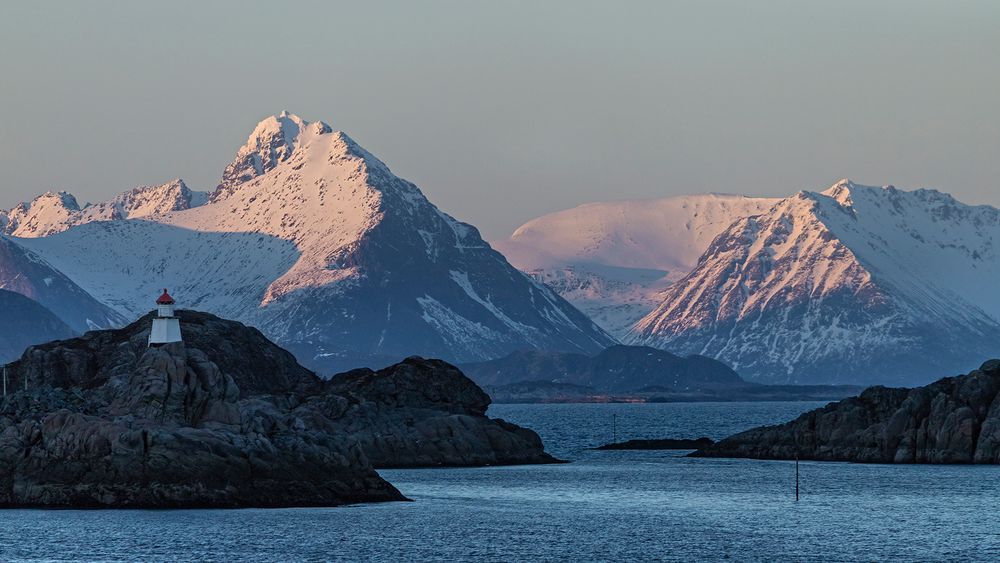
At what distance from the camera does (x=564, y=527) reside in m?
128

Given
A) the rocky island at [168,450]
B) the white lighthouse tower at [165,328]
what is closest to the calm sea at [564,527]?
the rocky island at [168,450]

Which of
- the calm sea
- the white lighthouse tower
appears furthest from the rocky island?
the white lighthouse tower

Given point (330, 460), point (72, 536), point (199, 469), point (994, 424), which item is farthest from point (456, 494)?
point (994, 424)

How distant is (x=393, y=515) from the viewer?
12938 centimetres

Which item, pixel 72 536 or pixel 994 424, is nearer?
pixel 72 536

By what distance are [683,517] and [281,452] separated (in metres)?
30.6

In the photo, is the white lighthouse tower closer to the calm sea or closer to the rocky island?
the rocky island

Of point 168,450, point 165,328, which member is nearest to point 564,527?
point 168,450

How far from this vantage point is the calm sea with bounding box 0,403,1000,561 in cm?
11019

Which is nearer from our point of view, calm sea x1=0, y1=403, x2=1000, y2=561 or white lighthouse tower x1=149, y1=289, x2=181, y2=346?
calm sea x1=0, y1=403, x2=1000, y2=561

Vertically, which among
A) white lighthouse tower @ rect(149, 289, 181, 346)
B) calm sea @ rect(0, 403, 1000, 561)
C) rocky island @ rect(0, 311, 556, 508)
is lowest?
calm sea @ rect(0, 403, 1000, 561)

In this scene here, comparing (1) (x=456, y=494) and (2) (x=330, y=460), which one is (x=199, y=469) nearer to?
(2) (x=330, y=460)

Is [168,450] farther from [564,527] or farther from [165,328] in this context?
[165,328]

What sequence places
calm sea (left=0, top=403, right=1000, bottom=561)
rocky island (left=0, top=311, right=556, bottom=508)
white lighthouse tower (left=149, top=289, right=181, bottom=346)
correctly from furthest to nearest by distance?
white lighthouse tower (left=149, top=289, right=181, bottom=346) → rocky island (left=0, top=311, right=556, bottom=508) → calm sea (left=0, top=403, right=1000, bottom=561)
